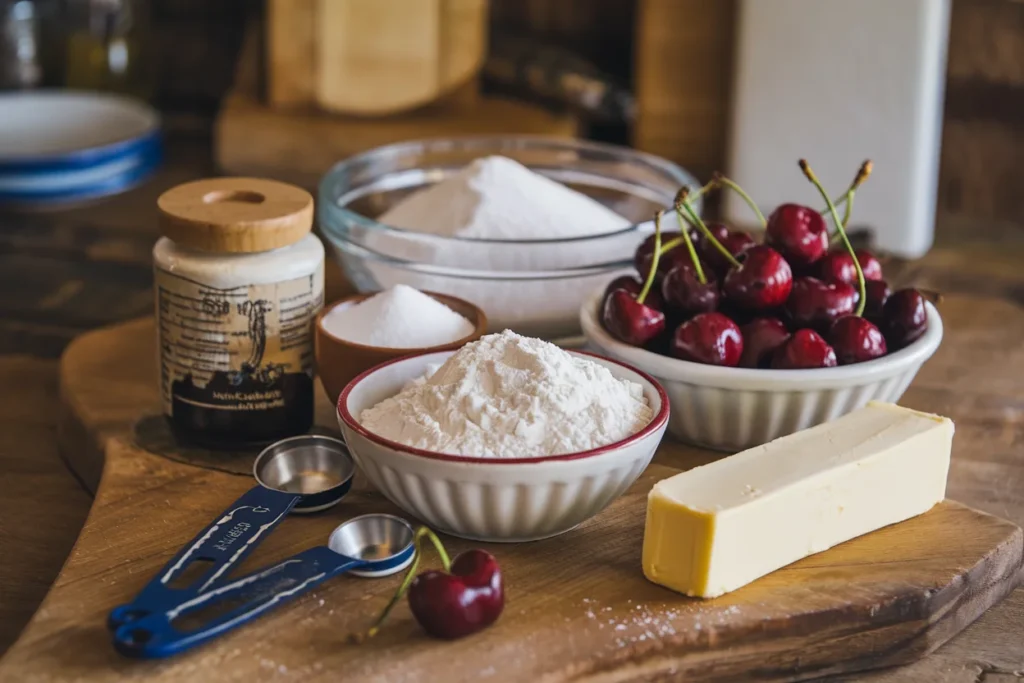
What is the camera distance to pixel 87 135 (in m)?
1.85

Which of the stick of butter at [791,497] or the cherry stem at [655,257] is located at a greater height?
the cherry stem at [655,257]

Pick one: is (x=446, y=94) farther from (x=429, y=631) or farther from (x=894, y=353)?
(x=429, y=631)

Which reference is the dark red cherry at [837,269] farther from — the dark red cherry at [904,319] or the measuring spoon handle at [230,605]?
the measuring spoon handle at [230,605]

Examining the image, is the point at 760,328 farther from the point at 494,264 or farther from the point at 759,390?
the point at 494,264

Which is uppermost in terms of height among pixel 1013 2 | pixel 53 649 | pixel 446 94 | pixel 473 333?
pixel 1013 2

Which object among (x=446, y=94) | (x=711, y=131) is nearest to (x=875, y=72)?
(x=711, y=131)

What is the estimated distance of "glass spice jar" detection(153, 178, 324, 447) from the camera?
0.95 meters

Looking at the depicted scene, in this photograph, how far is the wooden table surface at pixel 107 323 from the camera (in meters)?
0.88

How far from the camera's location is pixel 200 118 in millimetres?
2119

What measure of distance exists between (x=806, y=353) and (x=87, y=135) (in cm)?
125

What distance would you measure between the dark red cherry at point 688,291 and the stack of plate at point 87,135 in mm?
1042

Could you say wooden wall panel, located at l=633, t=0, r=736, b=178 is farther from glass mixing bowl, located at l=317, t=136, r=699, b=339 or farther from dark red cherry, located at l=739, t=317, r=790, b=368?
dark red cherry, located at l=739, t=317, r=790, b=368

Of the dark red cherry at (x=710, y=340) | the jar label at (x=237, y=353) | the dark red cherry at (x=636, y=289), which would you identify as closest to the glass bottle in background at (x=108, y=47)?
the jar label at (x=237, y=353)

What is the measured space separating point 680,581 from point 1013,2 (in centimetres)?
124
